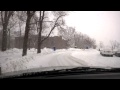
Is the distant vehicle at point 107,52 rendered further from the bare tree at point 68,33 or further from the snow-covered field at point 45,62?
the bare tree at point 68,33

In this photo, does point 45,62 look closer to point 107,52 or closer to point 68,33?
point 68,33

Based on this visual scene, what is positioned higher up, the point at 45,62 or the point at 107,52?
the point at 107,52

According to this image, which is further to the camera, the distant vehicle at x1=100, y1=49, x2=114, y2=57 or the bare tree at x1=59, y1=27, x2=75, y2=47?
the distant vehicle at x1=100, y1=49, x2=114, y2=57

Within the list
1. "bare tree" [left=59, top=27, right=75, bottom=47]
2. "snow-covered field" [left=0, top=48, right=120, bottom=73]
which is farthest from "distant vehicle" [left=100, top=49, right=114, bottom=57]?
"bare tree" [left=59, top=27, right=75, bottom=47]

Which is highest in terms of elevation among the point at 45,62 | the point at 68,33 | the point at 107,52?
the point at 68,33

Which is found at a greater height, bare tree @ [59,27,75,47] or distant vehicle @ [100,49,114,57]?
bare tree @ [59,27,75,47]

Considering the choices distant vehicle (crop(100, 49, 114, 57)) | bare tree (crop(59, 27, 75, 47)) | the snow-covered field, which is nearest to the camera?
the snow-covered field

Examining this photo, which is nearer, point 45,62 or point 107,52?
point 45,62

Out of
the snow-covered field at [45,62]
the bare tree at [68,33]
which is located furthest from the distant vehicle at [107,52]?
the bare tree at [68,33]

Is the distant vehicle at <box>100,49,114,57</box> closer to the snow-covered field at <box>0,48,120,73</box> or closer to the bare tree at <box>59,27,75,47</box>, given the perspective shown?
the snow-covered field at <box>0,48,120,73</box>

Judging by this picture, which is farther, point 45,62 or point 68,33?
point 68,33

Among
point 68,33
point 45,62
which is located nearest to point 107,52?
point 68,33

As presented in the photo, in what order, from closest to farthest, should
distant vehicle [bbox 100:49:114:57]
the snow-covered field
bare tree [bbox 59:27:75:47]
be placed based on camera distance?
1. the snow-covered field
2. bare tree [bbox 59:27:75:47]
3. distant vehicle [bbox 100:49:114:57]

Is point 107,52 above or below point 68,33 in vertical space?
below
